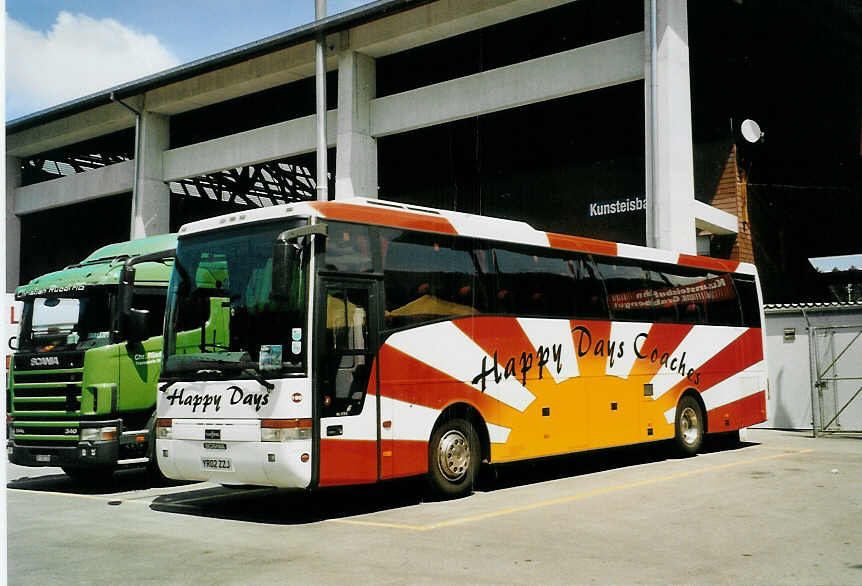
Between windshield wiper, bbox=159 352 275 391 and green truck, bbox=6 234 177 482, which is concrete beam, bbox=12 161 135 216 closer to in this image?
green truck, bbox=6 234 177 482

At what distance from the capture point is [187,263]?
10.7 meters

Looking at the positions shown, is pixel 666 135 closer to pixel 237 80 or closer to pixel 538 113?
pixel 538 113

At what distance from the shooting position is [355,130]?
76.6 ft

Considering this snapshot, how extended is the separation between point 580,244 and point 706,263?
3.80 metres

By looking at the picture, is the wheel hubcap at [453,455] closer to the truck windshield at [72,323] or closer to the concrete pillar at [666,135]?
the truck windshield at [72,323]

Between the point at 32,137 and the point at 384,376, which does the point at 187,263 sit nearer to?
the point at 384,376

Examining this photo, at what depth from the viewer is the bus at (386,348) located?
31.2 feet

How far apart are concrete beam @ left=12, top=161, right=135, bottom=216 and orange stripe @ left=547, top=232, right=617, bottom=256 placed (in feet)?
63.2

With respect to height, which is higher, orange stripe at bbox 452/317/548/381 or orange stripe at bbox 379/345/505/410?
orange stripe at bbox 452/317/548/381

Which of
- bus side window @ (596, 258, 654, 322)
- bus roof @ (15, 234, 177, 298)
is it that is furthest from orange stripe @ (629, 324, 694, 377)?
bus roof @ (15, 234, 177, 298)

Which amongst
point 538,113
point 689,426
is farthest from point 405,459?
point 538,113

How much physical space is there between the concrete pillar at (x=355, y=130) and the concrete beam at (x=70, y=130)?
9139 mm

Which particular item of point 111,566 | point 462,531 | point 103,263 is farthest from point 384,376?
point 103,263

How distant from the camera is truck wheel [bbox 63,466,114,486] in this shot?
45.4ft
